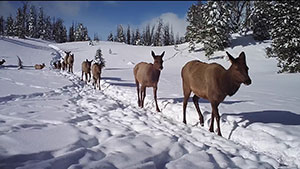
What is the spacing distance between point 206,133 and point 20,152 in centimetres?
334

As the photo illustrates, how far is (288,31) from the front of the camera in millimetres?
13906

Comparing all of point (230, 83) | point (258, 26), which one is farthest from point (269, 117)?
point (258, 26)

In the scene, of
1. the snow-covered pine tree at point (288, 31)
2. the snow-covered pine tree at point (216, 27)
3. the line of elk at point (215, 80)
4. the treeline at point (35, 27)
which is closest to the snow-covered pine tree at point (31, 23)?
the treeline at point (35, 27)

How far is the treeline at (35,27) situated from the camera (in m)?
71.3

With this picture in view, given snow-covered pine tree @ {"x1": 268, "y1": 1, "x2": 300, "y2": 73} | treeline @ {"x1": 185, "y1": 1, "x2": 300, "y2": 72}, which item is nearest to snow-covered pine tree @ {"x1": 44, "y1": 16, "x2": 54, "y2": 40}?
treeline @ {"x1": 185, "y1": 1, "x2": 300, "y2": 72}

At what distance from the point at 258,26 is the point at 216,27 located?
10.8m

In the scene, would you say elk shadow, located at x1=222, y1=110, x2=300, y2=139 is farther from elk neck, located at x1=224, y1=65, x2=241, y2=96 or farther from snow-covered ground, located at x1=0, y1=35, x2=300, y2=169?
elk neck, located at x1=224, y1=65, x2=241, y2=96

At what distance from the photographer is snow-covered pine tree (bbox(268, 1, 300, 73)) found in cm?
1348

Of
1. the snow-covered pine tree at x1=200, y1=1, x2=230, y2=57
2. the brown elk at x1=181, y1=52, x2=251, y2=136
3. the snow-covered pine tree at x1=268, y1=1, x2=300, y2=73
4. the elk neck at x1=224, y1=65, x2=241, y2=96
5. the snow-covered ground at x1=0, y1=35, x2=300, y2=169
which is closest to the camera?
the snow-covered ground at x1=0, y1=35, x2=300, y2=169

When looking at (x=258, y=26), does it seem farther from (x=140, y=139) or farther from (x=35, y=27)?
(x=35, y=27)

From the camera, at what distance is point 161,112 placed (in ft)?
17.6

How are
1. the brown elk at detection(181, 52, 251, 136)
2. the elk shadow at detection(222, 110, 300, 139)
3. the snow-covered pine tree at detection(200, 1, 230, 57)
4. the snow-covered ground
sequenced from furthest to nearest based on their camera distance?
the snow-covered pine tree at detection(200, 1, 230, 57), the elk shadow at detection(222, 110, 300, 139), the brown elk at detection(181, 52, 251, 136), the snow-covered ground

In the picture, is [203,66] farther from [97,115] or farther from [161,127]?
[97,115]

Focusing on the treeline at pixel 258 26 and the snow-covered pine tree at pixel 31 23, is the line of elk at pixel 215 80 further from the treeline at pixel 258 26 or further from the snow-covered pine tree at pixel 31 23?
the snow-covered pine tree at pixel 31 23
